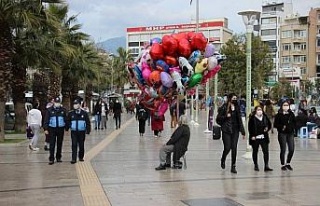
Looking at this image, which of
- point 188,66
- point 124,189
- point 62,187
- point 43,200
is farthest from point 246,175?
point 188,66

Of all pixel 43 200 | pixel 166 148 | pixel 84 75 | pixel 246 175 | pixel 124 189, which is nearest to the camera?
pixel 43 200

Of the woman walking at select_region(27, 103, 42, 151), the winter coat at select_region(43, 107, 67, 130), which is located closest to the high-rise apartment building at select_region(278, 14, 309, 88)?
the woman walking at select_region(27, 103, 42, 151)

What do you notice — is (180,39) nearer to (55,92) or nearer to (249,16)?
(249,16)

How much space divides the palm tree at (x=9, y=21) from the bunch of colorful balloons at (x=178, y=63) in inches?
164

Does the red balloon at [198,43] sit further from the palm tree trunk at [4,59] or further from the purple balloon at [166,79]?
the palm tree trunk at [4,59]

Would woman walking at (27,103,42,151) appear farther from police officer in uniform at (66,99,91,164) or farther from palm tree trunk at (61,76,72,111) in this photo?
palm tree trunk at (61,76,72,111)

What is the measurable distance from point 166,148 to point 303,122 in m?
11.9

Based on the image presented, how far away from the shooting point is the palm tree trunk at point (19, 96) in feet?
77.0

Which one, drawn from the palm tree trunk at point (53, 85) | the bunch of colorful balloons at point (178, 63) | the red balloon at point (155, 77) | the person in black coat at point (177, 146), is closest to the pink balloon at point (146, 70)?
the bunch of colorful balloons at point (178, 63)

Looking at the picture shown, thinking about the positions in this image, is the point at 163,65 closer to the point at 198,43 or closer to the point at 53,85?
the point at 198,43

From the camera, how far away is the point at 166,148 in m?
12.3

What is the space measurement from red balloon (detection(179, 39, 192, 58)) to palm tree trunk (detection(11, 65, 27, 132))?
338 inches

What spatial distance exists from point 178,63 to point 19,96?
A: 9.63 m

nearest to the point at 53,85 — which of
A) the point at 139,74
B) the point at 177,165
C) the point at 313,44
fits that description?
the point at 139,74
